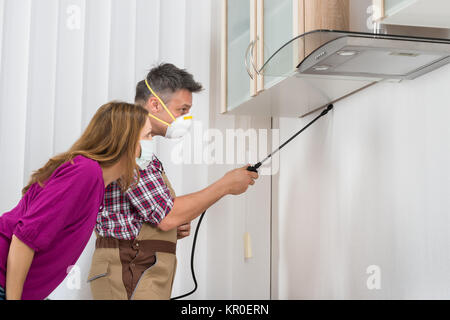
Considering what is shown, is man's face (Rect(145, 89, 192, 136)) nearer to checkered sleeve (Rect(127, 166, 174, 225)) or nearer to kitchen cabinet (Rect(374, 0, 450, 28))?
checkered sleeve (Rect(127, 166, 174, 225))

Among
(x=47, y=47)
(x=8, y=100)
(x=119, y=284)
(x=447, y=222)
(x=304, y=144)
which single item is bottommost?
(x=119, y=284)

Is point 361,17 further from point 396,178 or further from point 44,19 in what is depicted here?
point 44,19

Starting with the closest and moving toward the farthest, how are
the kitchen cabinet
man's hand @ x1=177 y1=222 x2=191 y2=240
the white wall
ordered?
the kitchen cabinet
the white wall
man's hand @ x1=177 y1=222 x2=191 y2=240

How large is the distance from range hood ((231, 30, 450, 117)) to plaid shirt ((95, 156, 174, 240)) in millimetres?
460

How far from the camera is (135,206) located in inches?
62.7

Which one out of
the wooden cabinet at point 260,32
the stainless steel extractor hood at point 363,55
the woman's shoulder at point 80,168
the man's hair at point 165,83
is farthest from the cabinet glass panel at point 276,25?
the woman's shoulder at point 80,168

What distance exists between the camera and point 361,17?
4.47 ft

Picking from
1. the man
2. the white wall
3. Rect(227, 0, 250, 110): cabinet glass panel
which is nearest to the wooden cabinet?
Rect(227, 0, 250, 110): cabinet glass panel

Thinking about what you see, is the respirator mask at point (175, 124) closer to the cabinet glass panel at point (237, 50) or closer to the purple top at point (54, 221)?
the cabinet glass panel at point (237, 50)

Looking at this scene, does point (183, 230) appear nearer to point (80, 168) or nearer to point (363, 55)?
point (80, 168)

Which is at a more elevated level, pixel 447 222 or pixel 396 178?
pixel 396 178

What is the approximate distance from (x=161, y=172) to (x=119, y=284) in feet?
1.22

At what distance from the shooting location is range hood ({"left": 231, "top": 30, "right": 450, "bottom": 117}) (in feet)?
3.81

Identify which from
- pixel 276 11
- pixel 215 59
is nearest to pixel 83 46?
pixel 215 59
